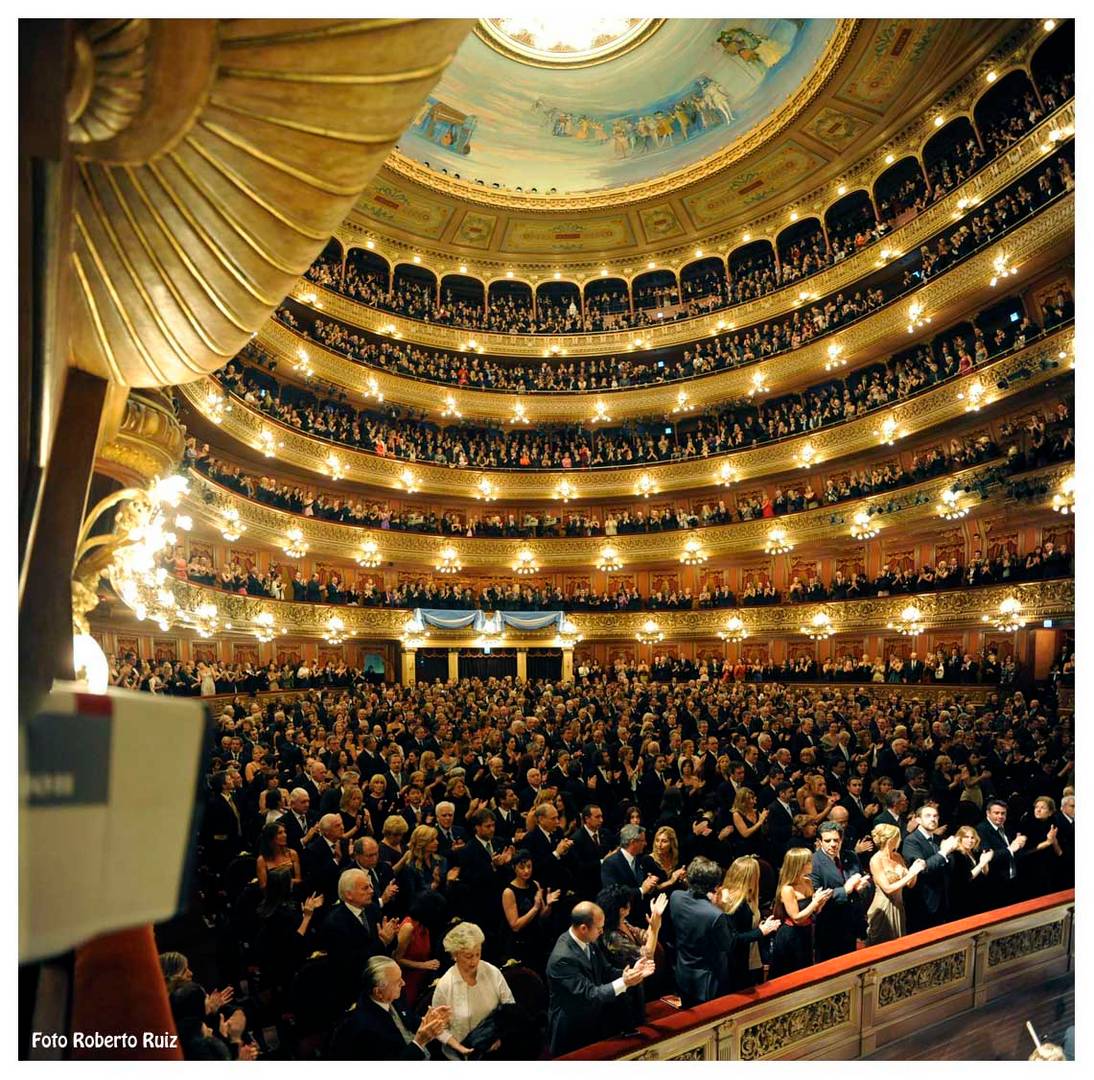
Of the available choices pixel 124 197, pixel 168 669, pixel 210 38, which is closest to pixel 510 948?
pixel 124 197

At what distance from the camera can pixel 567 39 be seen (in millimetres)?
23844

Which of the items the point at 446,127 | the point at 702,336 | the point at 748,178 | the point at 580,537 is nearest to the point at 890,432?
the point at 702,336

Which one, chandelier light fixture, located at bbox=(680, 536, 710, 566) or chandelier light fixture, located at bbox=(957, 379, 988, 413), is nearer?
chandelier light fixture, located at bbox=(957, 379, 988, 413)

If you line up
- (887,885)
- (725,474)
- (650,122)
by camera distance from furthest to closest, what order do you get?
(725,474) < (650,122) < (887,885)

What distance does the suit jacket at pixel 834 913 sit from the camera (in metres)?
5.00

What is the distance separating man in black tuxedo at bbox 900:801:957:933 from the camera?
17.9 ft

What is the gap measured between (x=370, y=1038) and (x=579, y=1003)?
1.05m

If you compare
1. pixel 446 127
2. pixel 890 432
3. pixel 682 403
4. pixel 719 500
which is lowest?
pixel 719 500

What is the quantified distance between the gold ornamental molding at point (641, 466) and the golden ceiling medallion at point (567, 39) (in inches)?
476

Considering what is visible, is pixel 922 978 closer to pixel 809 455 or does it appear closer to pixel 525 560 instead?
→ pixel 809 455

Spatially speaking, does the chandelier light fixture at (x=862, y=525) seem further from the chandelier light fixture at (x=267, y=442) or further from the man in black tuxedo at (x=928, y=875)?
the chandelier light fixture at (x=267, y=442)

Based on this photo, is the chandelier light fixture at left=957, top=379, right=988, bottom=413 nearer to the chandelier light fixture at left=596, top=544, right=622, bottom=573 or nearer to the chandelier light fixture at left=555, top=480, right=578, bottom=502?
Result: the chandelier light fixture at left=596, top=544, right=622, bottom=573

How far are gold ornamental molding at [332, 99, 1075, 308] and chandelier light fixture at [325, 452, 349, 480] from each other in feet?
18.2

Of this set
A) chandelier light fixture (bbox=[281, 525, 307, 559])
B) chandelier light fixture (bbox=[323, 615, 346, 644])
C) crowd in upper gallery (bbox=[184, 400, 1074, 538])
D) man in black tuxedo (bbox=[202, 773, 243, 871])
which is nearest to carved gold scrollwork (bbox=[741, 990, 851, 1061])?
man in black tuxedo (bbox=[202, 773, 243, 871])
